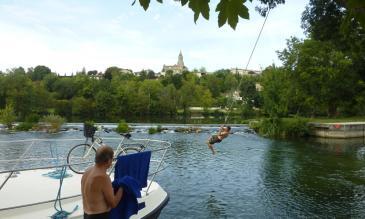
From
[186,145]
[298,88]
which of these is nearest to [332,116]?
[298,88]

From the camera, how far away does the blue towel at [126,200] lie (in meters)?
6.39

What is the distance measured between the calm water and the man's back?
7.83 metres

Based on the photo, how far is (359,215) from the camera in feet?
45.8

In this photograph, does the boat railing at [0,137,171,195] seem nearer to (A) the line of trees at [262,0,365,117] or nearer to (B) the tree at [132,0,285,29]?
(B) the tree at [132,0,285,29]

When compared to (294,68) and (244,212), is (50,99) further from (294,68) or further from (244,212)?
(244,212)

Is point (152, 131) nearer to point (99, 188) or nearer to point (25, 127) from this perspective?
point (25, 127)

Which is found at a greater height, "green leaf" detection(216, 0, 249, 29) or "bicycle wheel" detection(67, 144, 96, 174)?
"green leaf" detection(216, 0, 249, 29)

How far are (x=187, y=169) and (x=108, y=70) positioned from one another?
137m

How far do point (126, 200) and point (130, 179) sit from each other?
322 millimetres

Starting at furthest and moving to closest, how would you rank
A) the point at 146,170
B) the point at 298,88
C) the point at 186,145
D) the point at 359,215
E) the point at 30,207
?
the point at 298,88 < the point at 186,145 < the point at 359,215 < the point at 146,170 < the point at 30,207

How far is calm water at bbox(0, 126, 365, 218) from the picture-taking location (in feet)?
47.6

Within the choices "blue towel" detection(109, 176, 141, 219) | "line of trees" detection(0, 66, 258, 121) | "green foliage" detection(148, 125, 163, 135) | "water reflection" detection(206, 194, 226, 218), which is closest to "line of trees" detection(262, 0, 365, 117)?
"green foliage" detection(148, 125, 163, 135)

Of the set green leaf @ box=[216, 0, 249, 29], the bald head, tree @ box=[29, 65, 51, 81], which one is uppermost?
tree @ box=[29, 65, 51, 81]

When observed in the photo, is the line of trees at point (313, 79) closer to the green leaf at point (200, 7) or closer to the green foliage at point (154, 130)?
the green foliage at point (154, 130)
